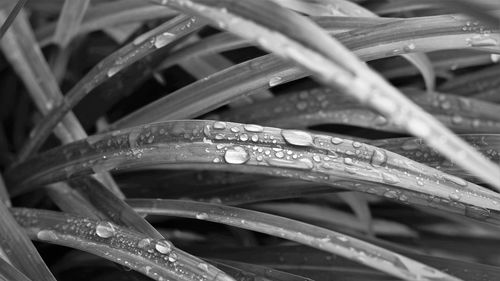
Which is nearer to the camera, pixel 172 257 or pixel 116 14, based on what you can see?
pixel 172 257

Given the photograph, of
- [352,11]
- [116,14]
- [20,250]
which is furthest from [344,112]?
[20,250]

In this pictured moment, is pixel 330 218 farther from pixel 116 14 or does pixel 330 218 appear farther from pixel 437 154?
pixel 116 14

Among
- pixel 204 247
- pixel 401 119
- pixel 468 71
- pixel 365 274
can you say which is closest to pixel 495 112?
pixel 468 71

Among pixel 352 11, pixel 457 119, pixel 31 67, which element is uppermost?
pixel 31 67

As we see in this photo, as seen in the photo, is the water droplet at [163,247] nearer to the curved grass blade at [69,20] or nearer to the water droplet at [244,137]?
the water droplet at [244,137]

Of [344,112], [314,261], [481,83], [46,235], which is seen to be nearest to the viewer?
[46,235]

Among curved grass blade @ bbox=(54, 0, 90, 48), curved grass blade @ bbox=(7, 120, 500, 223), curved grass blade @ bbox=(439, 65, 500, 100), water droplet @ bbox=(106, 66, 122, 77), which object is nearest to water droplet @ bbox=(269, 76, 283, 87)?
curved grass blade @ bbox=(7, 120, 500, 223)

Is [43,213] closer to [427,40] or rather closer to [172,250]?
[172,250]
